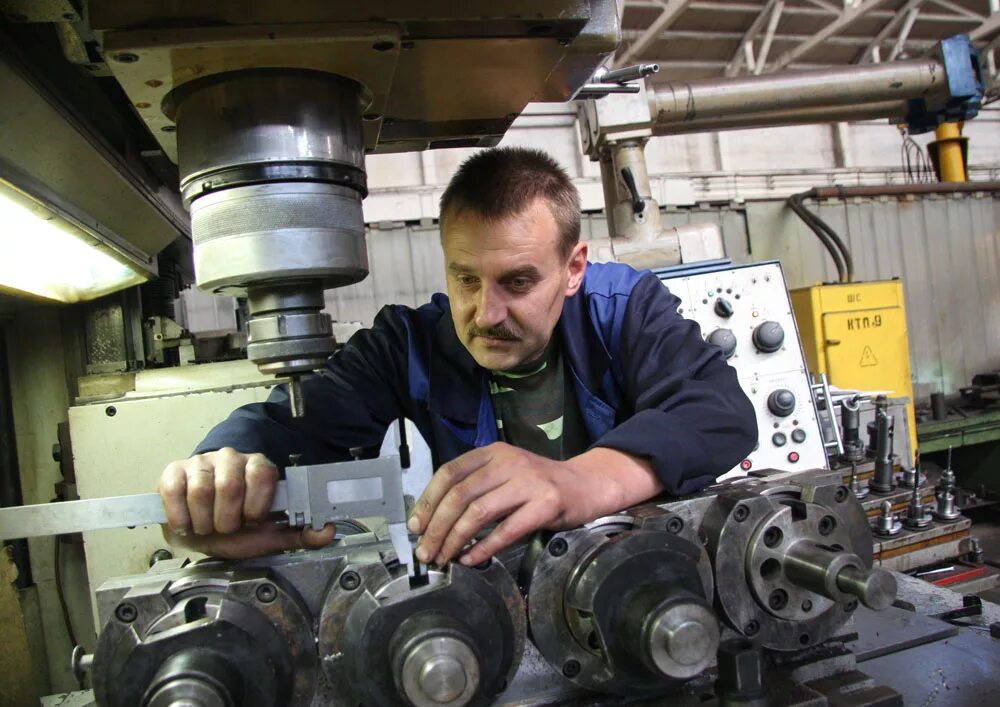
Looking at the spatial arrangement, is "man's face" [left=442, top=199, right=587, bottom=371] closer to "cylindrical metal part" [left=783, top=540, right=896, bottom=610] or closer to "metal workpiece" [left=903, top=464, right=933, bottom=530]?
A: "cylindrical metal part" [left=783, top=540, right=896, bottom=610]

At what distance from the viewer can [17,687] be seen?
1273 millimetres

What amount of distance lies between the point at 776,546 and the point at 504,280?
0.55 metres

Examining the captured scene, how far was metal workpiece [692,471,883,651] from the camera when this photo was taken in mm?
641

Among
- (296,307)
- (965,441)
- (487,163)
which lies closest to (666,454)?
(296,307)

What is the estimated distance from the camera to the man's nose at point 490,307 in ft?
3.36

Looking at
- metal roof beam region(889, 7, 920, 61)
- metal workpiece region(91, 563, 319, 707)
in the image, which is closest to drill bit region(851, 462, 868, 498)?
metal workpiece region(91, 563, 319, 707)

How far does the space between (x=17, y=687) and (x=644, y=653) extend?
1.32 meters

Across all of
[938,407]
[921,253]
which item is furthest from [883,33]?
[938,407]

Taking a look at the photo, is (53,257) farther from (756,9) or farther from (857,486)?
(756,9)

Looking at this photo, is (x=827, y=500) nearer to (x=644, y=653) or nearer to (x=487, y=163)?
(x=644, y=653)

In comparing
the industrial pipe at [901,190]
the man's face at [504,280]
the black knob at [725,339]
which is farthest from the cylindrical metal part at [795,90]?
the industrial pipe at [901,190]

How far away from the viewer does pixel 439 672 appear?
0.50 metres

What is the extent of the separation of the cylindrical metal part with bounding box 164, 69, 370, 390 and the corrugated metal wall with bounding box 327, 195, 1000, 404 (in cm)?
371

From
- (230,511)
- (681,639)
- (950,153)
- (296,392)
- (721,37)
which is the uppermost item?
(721,37)
